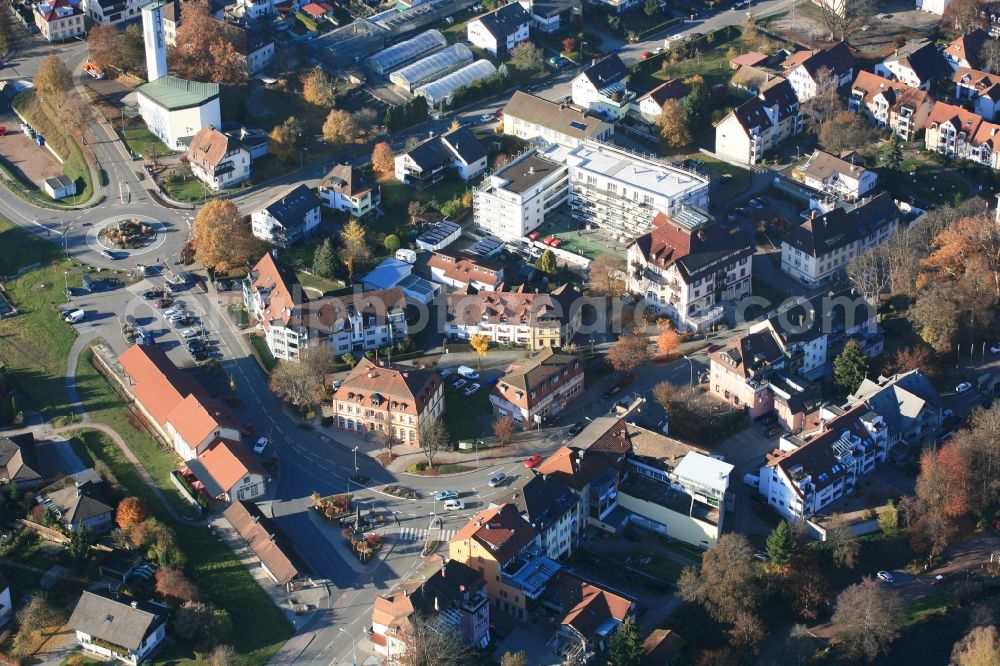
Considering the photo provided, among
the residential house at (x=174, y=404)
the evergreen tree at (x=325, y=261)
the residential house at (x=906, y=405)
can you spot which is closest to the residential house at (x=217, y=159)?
the evergreen tree at (x=325, y=261)

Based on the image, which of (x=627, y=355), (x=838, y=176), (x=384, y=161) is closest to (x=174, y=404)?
(x=627, y=355)

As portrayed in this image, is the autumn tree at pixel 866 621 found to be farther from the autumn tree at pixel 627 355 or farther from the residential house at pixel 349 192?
the residential house at pixel 349 192

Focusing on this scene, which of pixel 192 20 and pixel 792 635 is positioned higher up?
pixel 192 20

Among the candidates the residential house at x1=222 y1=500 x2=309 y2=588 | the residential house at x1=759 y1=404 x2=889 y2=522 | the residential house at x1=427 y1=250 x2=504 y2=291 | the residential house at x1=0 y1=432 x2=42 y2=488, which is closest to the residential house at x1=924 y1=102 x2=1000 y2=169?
the residential house at x1=759 y1=404 x2=889 y2=522

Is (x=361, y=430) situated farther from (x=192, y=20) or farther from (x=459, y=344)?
(x=192, y=20)

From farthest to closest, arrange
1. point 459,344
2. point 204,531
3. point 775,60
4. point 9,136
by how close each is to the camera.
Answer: point 775,60
point 9,136
point 459,344
point 204,531

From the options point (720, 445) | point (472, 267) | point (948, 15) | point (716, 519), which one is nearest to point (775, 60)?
point (948, 15)

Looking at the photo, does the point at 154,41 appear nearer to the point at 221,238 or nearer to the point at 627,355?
the point at 221,238
